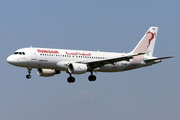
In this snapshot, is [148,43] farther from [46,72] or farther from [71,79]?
[46,72]

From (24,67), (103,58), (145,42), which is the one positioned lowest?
(24,67)

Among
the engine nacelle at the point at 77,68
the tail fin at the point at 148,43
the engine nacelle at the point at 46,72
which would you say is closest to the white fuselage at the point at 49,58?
the engine nacelle at the point at 77,68

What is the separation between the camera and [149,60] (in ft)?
216

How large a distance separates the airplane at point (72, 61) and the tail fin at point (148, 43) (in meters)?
1.31

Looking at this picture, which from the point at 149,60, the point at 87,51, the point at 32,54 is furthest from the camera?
the point at 149,60

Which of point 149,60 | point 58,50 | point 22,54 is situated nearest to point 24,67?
point 22,54

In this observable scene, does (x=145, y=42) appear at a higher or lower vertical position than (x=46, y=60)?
higher

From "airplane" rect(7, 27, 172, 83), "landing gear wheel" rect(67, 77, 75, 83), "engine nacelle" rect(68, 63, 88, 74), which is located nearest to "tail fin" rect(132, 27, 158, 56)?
"airplane" rect(7, 27, 172, 83)

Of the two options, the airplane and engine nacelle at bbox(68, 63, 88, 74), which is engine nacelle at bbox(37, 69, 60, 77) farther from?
engine nacelle at bbox(68, 63, 88, 74)

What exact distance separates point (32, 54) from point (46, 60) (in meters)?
2.12

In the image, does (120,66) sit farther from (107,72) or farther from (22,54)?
(22,54)

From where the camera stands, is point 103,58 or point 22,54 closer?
point 22,54

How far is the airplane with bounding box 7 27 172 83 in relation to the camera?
56.7m

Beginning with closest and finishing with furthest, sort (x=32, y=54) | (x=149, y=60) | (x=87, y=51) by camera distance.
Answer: (x=32, y=54), (x=87, y=51), (x=149, y=60)
